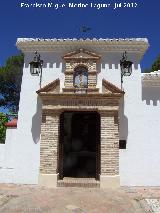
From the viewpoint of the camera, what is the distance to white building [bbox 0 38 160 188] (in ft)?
33.1

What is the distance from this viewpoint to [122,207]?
24.0ft

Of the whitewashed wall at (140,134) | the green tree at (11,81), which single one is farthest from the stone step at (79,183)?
the green tree at (11,81)

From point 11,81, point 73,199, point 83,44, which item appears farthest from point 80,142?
point 11,81

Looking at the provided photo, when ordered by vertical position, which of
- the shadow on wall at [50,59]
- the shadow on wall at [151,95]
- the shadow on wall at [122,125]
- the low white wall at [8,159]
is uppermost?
the shadow on wall at [50,59]

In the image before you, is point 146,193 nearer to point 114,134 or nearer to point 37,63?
point 114,134

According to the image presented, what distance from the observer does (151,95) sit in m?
10.6

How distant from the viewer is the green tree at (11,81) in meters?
27.7

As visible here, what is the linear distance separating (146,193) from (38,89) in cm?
524

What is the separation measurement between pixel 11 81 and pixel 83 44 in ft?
60.5

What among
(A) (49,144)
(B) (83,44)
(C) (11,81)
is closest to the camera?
(A) (49,144)

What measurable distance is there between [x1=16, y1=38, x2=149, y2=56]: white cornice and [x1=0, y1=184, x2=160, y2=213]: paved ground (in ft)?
16.5

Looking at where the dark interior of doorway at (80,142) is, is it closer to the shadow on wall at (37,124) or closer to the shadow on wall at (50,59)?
the shadow on wall at (37,124)

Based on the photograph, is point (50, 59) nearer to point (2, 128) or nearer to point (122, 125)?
point (122, 125)

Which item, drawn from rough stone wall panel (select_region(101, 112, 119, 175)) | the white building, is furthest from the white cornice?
rough stone wall panel (select_region(101, 112, 119, 175))
